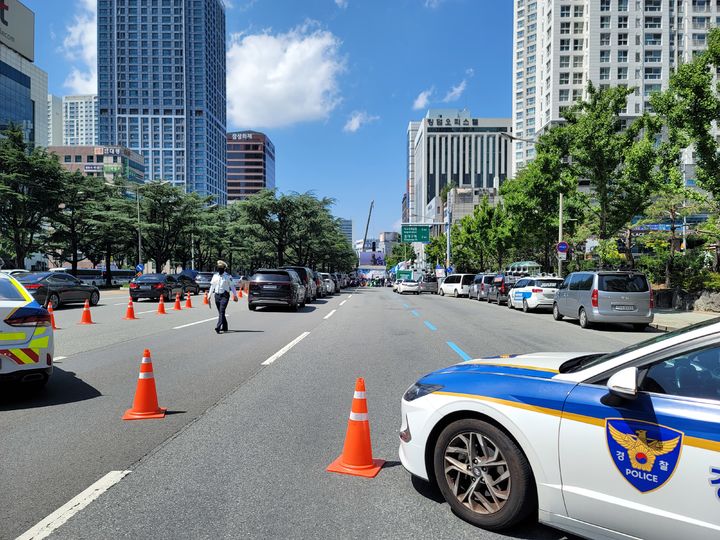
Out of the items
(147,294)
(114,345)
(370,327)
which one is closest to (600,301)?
(370,327)

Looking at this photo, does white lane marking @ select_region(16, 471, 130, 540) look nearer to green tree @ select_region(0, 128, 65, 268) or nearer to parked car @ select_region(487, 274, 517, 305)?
parked car @ select_region(487, 274, 517, 305)

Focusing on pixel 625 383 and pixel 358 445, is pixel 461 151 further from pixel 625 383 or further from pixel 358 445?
pixel 625 383

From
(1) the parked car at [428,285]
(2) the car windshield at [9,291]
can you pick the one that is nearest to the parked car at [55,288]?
(2) the car windshield at [9,291]

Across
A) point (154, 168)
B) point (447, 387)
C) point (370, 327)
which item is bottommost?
point (370, 327)

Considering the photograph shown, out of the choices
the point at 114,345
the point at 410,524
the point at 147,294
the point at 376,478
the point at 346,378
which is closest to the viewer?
the point at 410,524

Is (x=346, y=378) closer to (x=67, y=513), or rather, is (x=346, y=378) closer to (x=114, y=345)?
(x=67, y=513)

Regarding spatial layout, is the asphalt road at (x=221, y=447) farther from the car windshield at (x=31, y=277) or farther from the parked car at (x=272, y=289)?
the car windshield at (x=31, y=277)

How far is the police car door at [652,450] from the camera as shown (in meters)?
2.55

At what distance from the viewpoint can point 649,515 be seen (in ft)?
8.84

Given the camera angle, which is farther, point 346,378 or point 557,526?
point 346,378

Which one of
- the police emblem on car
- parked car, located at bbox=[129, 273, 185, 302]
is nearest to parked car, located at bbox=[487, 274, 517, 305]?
parked car, located at bbox=[129, 273, 185, 302]

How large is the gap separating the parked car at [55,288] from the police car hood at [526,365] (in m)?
19.8

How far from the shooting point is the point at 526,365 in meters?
3.70

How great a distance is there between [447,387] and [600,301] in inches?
544
